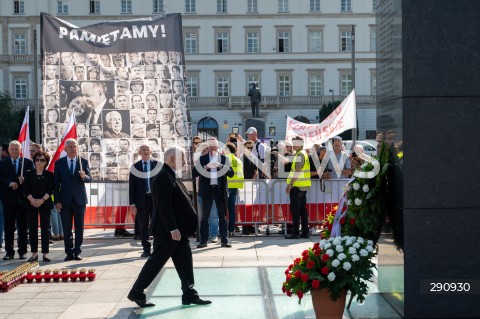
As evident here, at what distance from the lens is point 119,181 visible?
510 inches

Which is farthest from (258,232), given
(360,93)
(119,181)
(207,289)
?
(360,93)

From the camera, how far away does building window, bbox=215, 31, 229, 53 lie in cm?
6944

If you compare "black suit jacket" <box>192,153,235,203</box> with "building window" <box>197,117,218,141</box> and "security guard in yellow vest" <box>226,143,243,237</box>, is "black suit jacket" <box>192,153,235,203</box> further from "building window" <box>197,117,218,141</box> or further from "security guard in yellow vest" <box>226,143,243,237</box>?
"building window" <box>197,117,218,141</box>

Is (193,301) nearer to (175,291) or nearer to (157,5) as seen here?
(175,291)

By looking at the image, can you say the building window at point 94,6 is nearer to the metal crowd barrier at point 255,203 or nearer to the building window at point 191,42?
the building window at point 191,42

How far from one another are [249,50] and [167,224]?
2478 inches

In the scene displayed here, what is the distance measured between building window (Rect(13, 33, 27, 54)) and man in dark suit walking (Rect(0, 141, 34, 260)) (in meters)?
60.0

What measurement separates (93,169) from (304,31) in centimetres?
5852

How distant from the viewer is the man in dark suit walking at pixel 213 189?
40.7 ft

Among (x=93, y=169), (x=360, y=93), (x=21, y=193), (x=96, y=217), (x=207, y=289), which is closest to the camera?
(x=207, y=289)

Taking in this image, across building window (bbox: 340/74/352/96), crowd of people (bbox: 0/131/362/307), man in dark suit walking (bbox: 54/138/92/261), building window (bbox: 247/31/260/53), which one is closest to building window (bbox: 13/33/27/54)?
building window (bbox: 247/31/260/53)

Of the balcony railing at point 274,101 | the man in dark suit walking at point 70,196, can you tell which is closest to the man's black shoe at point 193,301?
the man in dark suit walking at point 70,196

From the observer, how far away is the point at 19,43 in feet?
225

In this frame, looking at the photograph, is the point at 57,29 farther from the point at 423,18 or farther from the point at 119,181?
the point at 423,18
